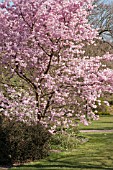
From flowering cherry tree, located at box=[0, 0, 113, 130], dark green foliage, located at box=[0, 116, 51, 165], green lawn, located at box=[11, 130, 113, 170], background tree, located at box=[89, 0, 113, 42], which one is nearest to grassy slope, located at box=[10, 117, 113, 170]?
green lawn, located at box=[11, 130, 113, 170]

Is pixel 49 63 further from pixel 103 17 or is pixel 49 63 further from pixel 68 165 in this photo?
pixel 103 17

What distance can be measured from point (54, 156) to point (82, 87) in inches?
90.2

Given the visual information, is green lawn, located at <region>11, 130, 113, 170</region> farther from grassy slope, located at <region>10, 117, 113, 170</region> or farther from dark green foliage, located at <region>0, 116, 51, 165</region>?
dark green foliage, located at <region>0, 116, 51, 165</region>

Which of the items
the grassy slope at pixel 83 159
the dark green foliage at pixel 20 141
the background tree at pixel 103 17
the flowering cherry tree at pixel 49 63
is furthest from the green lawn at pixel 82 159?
the background tree at pixel 103 17

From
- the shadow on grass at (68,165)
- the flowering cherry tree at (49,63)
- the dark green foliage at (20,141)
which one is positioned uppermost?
the flowering cherry tree at (49,63)

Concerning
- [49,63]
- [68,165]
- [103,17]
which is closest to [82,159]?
[68,165]

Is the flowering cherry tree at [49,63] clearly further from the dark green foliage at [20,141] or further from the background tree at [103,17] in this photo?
the background tree at [103,17]

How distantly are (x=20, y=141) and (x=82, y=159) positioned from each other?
1939mm

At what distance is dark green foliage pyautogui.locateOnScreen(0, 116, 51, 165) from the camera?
10.6 metres

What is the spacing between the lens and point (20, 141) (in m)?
10.5

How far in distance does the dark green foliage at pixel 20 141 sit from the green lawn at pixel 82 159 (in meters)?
0.41

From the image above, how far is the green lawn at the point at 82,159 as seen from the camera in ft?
32.3

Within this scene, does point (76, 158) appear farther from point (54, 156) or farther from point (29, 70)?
point (29, 70)

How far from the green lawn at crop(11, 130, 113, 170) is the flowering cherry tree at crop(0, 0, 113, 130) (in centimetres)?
101
